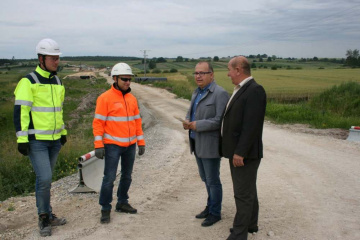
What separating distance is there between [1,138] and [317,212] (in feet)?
53.5

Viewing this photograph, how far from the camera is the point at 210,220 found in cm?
446

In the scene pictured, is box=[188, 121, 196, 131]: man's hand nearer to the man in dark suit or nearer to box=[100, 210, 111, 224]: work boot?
the man in dark suit

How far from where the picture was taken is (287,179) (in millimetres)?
6480

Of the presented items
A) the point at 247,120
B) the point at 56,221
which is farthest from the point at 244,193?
the point at 56,221

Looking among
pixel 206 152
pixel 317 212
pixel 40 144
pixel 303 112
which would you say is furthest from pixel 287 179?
pixel 303 112

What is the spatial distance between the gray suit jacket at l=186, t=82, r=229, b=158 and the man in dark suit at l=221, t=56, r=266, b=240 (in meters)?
0.24

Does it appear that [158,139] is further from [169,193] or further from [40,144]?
[40,144]

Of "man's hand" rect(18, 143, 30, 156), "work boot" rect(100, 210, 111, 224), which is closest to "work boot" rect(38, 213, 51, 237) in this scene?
"work boot" rect(100, 210, 111, 224)

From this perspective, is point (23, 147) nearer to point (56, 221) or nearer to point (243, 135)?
point (56, 221)

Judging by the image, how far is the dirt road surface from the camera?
4.30m

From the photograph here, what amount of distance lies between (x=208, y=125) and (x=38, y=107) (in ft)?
7.15

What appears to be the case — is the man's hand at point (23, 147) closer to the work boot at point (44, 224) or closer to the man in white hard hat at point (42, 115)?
the man in white hard hat at point (42, 115)

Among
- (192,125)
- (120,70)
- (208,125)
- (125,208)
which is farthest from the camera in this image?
(125,208)

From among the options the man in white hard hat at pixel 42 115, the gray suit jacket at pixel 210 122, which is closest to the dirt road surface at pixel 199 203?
the man in white hard hat at pixel 42 115
